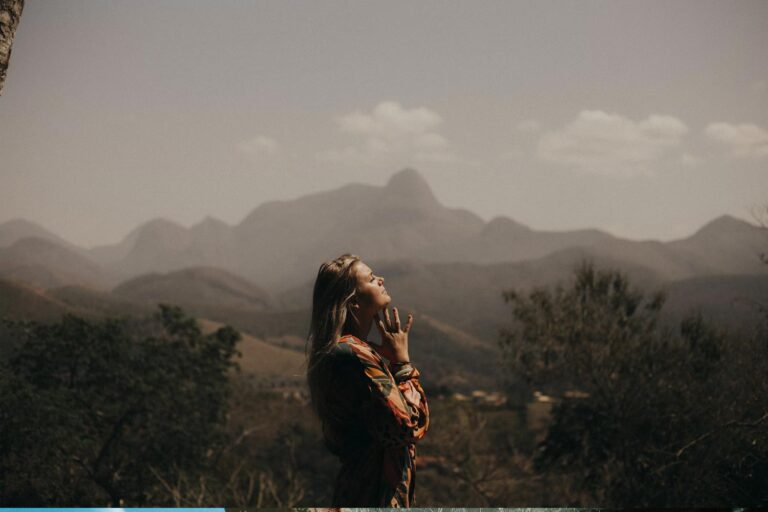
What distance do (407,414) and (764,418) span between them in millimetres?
6822

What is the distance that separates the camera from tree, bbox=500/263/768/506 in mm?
7770

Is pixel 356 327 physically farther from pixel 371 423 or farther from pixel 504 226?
pixel 504 226

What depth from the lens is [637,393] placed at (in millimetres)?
9172

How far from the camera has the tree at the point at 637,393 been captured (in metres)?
7.77

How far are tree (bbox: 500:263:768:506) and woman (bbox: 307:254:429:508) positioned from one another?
6.37 m

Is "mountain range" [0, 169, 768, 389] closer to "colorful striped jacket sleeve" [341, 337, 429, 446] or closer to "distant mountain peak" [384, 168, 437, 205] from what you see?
"distant mountain peak" [384, 168, 437, 205]

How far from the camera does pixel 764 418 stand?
7.51 meters

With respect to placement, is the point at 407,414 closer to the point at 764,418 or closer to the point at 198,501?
the point at 764,418

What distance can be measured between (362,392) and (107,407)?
727 cm

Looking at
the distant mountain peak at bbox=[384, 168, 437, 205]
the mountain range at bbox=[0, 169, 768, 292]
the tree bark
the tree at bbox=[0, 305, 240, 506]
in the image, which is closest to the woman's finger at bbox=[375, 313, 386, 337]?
the tree bark

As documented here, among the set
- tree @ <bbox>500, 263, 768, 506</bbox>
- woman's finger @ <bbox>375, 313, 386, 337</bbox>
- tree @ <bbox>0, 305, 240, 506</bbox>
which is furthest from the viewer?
tree @ <bbox>500, 263, 768, 506</bbox>

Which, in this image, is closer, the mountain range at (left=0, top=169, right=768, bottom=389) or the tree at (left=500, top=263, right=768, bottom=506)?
the tree at (left=500, top=263, right=768, bottom=506)

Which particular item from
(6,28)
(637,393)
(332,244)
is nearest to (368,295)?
(6,28)

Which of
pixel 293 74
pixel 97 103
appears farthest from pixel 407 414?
pixel 97 103
